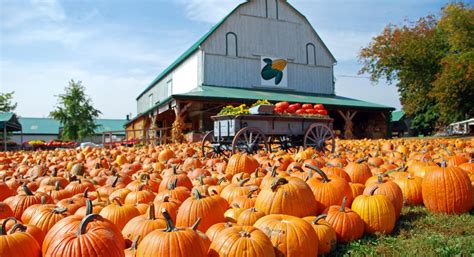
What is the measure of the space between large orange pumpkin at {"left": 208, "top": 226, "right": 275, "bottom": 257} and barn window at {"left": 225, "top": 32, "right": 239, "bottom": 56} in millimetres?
23038

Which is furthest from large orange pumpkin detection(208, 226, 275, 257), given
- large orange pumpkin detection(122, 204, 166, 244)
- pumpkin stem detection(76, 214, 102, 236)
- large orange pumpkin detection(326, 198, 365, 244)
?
large orange pumpkin detection(326, 198, 365, 244)

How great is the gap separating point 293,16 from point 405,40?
8.19 m

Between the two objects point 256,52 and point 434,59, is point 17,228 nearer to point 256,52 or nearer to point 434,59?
point 256,52

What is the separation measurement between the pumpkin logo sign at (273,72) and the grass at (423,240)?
73.9ft

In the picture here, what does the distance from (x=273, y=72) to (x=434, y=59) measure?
11.6 meters

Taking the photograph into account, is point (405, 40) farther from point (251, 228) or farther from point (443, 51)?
point (251, 228)

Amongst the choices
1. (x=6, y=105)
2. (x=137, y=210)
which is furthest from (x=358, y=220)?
(x=6, y=105)

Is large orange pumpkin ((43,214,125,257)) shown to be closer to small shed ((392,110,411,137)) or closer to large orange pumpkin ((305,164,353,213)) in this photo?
large orange pumpkin ((305,164,353,213))

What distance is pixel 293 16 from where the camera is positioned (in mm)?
27891

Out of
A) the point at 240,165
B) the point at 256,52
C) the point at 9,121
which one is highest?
the point at 256,52

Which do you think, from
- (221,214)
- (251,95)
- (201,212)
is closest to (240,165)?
Answer: (221,214)

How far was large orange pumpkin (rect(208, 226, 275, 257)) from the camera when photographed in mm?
2381

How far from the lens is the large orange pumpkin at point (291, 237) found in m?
2.61

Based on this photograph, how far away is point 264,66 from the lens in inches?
1022
